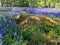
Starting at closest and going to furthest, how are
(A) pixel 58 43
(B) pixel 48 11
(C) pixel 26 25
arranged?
(A) pixel 58 43 → (C) pixel 26 25 → (B) pixel 48 11

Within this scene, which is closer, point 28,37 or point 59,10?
point 28,37

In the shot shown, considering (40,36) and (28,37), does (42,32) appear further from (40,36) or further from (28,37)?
(28,37)

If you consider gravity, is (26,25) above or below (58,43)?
above

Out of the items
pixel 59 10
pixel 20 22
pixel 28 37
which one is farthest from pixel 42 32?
pixel 59 10

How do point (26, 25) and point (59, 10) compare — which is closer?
point (26, 25)

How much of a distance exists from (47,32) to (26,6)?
47cm

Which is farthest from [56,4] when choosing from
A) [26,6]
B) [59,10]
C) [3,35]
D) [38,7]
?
[3,35]

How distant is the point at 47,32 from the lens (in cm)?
175

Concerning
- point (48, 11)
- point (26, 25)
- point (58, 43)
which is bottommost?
point (58, 43)

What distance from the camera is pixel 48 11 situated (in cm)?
195

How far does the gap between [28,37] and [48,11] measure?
0.45 metres

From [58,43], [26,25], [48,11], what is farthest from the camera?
[48,11]

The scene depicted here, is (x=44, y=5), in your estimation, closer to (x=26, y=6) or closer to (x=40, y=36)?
(x=26, y=6)

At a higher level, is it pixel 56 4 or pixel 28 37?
pixel 56 4
